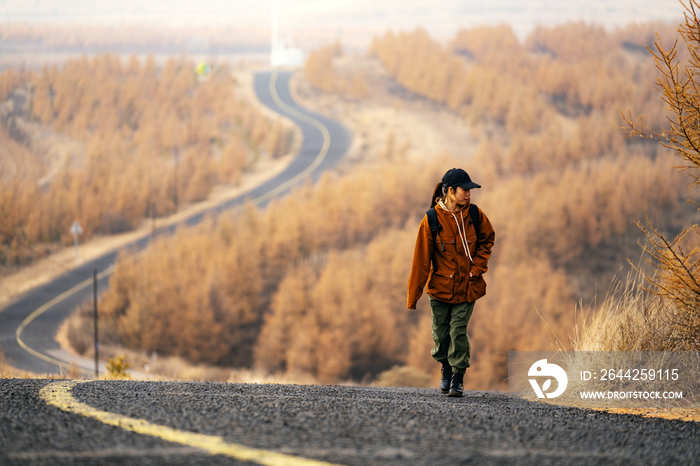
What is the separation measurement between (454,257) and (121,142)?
208 ft

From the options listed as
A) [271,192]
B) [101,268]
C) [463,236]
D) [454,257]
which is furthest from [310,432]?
[271,192]

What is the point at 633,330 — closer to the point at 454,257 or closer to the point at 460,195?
the point at 454,257

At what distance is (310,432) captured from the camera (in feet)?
10.7

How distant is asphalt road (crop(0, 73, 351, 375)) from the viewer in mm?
34250

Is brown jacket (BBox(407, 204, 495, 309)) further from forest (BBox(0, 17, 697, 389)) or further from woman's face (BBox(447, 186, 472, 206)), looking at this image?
forest (BBox(0, 17, 697, 389))

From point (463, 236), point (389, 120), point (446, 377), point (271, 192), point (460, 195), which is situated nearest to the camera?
point (460, 195)

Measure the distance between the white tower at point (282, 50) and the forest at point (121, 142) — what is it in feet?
22.6

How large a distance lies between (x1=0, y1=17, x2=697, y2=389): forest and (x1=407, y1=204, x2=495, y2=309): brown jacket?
2230 cm

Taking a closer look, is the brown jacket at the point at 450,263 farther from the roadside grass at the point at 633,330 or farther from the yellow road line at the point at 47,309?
the yellow road line at the point at 47,309

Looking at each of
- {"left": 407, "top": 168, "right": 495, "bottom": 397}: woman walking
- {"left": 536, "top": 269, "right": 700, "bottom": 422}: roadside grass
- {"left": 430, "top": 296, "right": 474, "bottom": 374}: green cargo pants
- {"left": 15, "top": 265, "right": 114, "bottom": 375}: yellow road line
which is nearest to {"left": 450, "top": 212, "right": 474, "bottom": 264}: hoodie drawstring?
{"left": 407, "top": 168, "right": 495, "bottom": 397}: woman walking

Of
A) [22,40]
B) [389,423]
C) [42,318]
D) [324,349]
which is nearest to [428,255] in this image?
A: [389,423]

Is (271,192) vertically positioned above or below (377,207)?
above

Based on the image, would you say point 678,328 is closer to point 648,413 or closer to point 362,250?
point 648,413

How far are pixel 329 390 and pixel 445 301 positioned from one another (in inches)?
58.3
